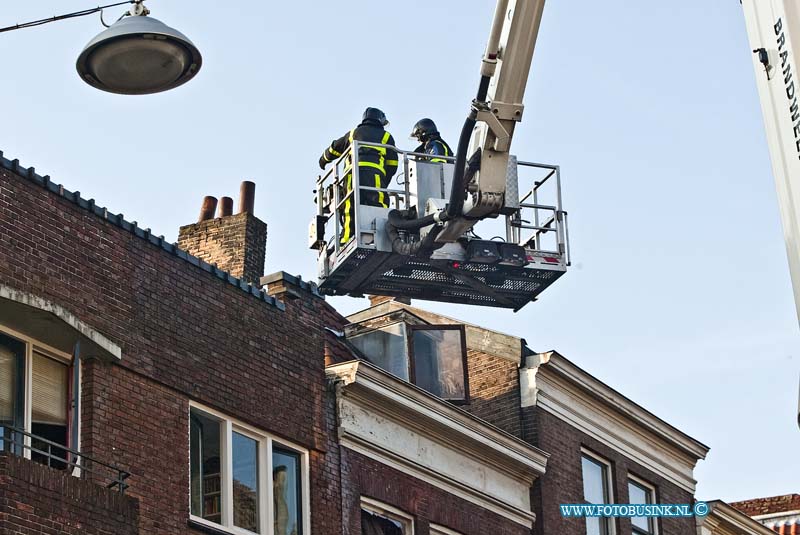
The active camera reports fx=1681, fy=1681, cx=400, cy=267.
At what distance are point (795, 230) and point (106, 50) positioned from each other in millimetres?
6303

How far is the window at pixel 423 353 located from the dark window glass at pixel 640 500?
4532 millimetres

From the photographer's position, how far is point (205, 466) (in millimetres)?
18344

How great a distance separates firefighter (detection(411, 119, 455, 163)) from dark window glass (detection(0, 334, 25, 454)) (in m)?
8.10

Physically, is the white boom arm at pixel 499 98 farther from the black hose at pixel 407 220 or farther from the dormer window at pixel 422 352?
the dormer window at pixel 422 352

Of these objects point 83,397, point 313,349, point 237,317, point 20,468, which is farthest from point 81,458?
point 313,349

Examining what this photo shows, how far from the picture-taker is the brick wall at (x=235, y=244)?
22.5m

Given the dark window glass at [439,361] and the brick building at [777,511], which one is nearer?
the dark window glass at [439,361]

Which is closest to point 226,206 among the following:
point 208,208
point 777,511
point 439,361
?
point 208,208

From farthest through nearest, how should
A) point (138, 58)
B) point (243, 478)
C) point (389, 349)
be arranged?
1. point (389, 349)
2. point (243, 478)
3. point (138, 58)

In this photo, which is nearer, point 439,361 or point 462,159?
point 462,159

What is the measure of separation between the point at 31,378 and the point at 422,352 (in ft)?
27.9

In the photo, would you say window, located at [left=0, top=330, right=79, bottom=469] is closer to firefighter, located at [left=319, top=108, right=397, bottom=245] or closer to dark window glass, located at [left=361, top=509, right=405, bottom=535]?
dark window glass, located at [left=361, top=509, right=405, bottom=535]

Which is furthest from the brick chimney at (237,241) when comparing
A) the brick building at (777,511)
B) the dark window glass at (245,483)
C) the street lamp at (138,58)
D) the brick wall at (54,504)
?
the brick building at (777,511)

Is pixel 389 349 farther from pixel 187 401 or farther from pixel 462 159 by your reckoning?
pixel 462 159
